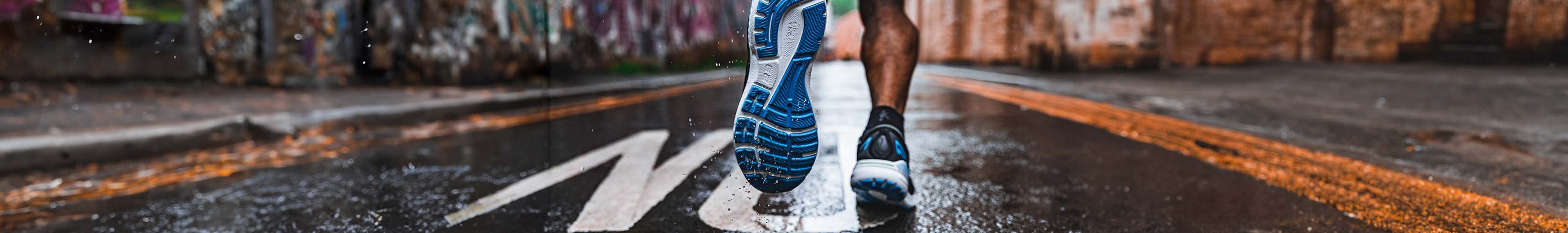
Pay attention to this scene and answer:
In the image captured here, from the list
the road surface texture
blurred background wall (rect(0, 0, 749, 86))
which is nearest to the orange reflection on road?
the road surface texture

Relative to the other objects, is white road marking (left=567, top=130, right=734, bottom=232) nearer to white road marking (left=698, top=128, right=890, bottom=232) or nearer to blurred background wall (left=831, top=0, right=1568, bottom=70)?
white road marking (left=698, top=128, right=890, bottom=232)

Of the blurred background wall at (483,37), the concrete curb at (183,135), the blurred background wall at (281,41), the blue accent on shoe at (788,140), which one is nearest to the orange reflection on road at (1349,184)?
the blurred background wall at (483,37)

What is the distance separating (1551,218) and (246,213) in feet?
8.53

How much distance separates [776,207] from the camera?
3.31 feet

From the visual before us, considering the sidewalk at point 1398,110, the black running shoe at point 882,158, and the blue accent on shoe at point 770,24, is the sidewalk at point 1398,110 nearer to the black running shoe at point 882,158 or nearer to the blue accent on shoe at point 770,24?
the black running shoe at point 882,158

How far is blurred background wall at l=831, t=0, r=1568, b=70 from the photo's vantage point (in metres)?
7.39

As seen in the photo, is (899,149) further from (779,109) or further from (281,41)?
(281,41)

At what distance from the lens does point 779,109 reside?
72 cm

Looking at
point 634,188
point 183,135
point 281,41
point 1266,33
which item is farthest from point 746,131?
point 1266,33

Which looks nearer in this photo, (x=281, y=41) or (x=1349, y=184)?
(x=1349, y=184)

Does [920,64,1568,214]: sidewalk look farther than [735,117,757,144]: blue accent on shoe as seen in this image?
Yes

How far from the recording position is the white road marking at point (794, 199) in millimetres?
814

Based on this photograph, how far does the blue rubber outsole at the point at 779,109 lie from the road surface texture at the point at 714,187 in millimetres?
28

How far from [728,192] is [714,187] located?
12cm
